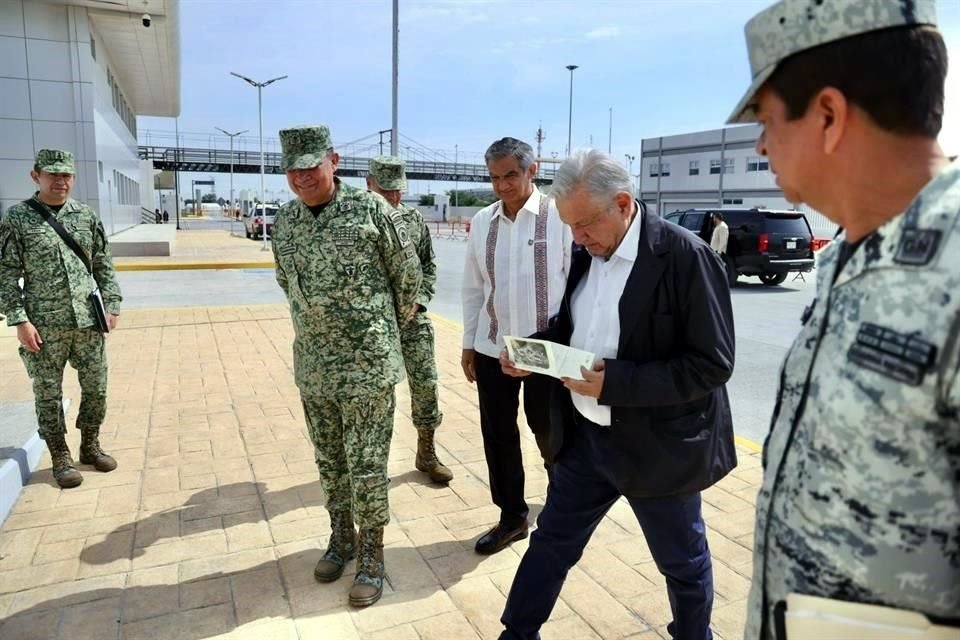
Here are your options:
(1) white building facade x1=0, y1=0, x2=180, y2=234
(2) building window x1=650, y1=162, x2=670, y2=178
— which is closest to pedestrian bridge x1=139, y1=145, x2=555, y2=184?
(2) building window x1=650, y1=162, x2=670, y2=178

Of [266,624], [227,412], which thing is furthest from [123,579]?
[227,412]

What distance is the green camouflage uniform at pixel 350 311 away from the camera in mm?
2893

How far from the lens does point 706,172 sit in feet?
165

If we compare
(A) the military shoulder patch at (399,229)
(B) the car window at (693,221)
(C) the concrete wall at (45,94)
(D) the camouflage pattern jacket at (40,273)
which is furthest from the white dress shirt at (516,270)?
(C) the concrete wall at (45,94)

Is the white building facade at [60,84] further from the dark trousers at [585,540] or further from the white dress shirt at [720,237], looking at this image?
the dark trousers at [585,540]

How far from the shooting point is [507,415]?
334cm

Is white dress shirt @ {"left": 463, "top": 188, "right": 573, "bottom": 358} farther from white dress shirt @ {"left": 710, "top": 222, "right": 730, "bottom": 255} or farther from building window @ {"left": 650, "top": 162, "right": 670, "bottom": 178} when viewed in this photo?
building window @ {"left": 650, "top": 162, "right": 670, "bottom": 178}

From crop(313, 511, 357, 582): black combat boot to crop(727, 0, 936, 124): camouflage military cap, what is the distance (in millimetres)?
2699

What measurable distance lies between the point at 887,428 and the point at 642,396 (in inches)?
44.4

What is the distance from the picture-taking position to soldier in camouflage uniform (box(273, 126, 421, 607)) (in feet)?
9.47

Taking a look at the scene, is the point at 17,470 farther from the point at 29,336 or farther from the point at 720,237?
the point at 720,237

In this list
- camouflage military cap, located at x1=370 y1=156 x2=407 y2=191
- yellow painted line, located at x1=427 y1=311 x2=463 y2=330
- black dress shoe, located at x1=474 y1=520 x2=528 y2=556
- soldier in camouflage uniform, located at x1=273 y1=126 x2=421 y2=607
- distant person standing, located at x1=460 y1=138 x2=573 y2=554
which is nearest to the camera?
soldier in camouflage uniform, located at x1=273 y1=126 x2=421 y2=607

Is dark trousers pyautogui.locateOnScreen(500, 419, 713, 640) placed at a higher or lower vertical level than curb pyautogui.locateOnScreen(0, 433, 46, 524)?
higher

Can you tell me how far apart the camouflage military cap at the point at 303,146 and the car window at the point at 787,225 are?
A: 13.4 m
